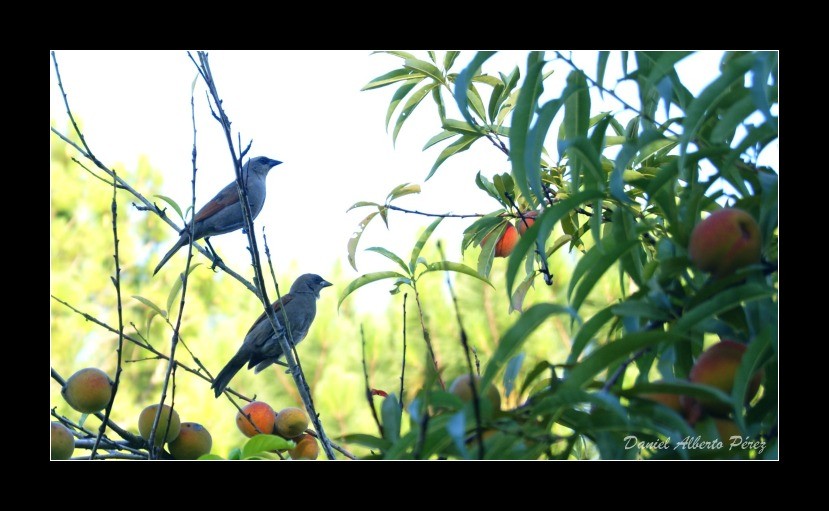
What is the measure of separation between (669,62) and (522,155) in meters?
0.35

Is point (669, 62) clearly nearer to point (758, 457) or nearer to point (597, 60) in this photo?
point (597, 60)

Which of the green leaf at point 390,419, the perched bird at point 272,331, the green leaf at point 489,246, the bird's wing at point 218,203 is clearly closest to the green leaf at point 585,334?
the green leaf at point 390,419

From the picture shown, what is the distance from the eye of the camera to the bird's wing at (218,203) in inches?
193

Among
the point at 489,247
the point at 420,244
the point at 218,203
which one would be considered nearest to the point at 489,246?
the point at 489,247

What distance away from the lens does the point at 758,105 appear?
4.65 feet

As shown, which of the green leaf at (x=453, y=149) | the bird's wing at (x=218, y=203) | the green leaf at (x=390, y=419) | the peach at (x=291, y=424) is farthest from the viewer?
the bird's wing at (x=218, y=203)

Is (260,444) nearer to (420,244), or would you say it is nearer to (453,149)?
(420,244)

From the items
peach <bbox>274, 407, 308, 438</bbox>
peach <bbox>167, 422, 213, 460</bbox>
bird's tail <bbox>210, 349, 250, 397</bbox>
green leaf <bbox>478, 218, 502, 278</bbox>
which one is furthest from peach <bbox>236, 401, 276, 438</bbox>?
bird's tail <bbox>210, 349, 250, 397</bbox>

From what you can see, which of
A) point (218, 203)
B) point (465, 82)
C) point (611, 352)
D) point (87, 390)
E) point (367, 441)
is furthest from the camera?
point (218, 203)

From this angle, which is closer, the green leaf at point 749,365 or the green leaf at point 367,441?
the green leaf at point 749,365

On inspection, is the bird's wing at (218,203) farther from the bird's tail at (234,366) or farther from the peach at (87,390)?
the peach at (87,390)

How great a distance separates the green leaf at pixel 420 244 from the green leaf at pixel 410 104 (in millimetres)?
286

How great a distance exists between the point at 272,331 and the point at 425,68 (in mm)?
1986

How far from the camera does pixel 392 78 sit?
8.31ft
